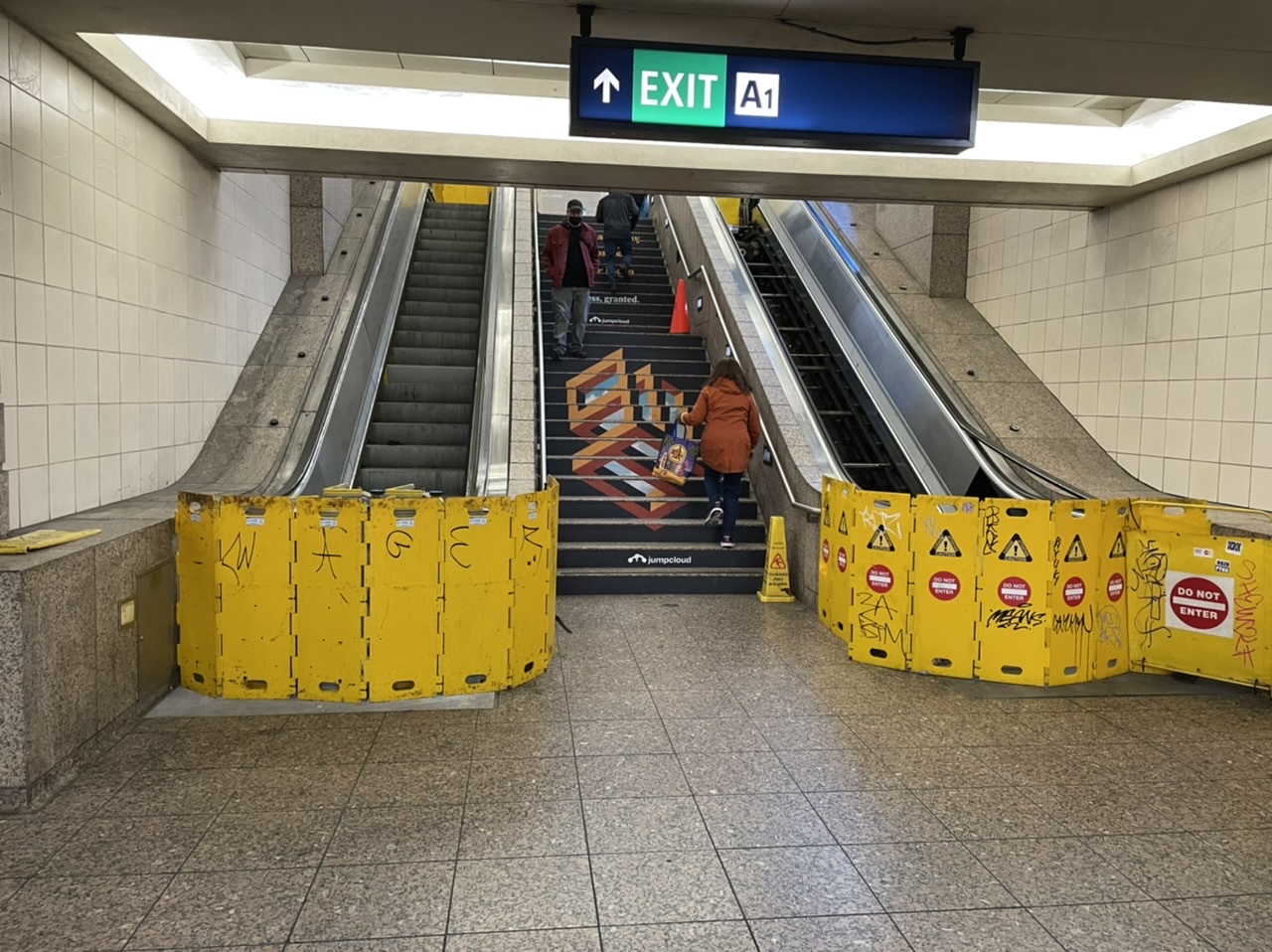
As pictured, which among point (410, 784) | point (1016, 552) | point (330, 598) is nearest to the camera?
point (410, 784)

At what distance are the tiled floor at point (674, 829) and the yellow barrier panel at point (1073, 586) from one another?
0.33 m

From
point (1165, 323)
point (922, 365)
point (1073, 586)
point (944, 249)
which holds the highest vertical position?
point (944, 249)

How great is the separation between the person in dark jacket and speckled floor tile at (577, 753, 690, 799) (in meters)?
9.04

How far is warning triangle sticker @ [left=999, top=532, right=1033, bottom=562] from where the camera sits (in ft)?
16.7

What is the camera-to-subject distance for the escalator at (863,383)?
25.3 ft

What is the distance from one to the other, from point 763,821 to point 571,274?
7288 millimetres

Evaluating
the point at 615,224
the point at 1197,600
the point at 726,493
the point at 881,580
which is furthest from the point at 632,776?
the point at 615,224

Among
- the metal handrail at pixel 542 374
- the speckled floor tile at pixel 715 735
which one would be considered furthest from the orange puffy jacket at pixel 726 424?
the speckled floor tile at pixel 715 735

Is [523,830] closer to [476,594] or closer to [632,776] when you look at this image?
[632,776]

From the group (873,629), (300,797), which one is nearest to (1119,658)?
(873,629)

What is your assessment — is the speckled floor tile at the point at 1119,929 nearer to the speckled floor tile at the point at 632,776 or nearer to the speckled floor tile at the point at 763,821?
the speckled floor tile at the point at 763,821

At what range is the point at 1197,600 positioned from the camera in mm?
5176

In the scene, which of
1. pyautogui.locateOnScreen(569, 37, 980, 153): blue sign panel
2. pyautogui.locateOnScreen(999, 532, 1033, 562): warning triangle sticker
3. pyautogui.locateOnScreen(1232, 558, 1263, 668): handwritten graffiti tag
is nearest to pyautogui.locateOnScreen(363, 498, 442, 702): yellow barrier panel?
pyautogui.locateOnScreen(569, 37, 980, 153): blue sign panel

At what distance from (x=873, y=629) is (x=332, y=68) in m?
5.43
